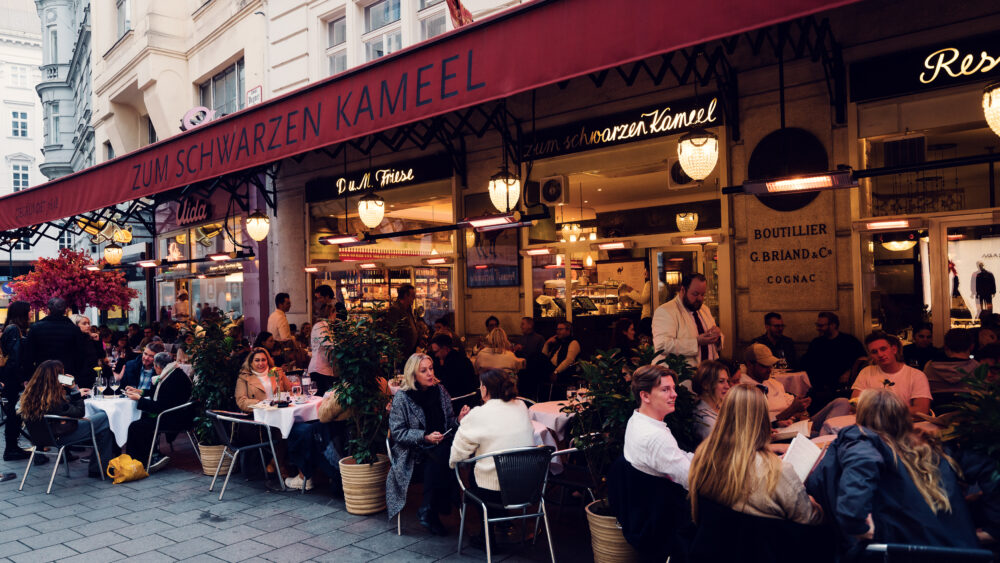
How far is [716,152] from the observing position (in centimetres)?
607

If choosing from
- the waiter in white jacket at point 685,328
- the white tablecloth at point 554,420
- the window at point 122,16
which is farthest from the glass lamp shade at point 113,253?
the waiter in white jacket at point 685,328

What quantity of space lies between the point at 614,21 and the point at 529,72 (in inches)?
30.5

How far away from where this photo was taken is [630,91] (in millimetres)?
8312

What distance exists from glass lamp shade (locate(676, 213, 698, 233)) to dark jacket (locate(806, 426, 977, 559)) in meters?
5.28

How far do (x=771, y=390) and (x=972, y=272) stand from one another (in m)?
2.75

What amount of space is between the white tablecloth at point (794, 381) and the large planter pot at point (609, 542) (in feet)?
10.4

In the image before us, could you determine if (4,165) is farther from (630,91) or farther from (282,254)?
(630,91)

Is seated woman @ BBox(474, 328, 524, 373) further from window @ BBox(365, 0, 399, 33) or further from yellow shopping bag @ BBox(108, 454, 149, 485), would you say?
window @ BBox(365, 0, 399, 33)

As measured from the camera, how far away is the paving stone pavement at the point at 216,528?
4.79m

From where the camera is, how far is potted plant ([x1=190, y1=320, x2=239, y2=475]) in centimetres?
709

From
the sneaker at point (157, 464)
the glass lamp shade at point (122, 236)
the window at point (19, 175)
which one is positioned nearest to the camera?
the sneaker at point (157, 464)

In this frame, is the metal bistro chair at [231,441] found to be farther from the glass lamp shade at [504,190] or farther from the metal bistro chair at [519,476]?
the glass lamp shade at [504,190]

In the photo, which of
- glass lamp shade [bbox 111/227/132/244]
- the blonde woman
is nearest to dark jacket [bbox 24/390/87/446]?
the blonde woman

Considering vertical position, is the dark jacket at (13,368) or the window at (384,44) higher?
the window at (384,44)
